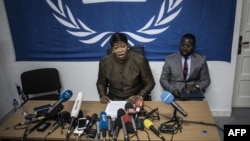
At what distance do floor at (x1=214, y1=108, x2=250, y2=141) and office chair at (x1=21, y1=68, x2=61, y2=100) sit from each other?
218cm

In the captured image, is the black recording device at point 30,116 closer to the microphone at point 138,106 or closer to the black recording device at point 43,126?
the black recording device at point 43,126

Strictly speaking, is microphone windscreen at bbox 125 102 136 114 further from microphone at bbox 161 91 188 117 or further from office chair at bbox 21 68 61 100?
office chair at bbox 21 68 61 100

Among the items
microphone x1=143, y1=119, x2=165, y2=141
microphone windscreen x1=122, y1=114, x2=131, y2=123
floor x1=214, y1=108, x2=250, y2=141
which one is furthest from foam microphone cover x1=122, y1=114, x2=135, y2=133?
floor x1=214, y1=108, x2=250, y2=141

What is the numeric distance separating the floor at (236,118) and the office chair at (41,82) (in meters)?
2.18

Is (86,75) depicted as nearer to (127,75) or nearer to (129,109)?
(127,75)

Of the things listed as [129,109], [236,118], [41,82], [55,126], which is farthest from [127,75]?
[236,118]

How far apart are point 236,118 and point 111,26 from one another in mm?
2097

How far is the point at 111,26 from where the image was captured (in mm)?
2836

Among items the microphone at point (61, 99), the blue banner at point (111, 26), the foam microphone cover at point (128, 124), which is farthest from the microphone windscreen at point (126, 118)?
the blue banner at point (111, 26)

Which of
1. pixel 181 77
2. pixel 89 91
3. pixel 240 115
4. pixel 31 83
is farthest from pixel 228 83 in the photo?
pixel 31 83

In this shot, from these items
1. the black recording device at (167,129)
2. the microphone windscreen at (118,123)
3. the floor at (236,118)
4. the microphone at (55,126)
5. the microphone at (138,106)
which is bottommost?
the floor at (236,118)

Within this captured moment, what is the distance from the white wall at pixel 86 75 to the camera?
9.48 feet

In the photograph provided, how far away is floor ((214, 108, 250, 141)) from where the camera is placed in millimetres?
2891

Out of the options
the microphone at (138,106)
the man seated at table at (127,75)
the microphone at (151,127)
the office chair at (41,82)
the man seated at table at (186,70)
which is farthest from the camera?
the office chair at (41,82)
